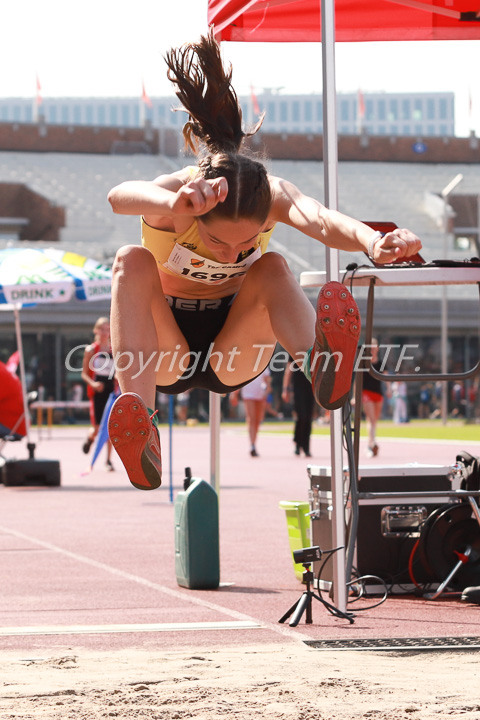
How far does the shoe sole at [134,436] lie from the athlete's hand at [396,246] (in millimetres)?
1169

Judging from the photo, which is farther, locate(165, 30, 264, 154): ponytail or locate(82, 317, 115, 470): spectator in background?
locate(82, 317, 115, 470): spectator in background

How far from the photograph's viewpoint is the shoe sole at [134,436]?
4559 mm

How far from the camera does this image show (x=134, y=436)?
4551mm

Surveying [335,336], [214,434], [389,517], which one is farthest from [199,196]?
[214,434]

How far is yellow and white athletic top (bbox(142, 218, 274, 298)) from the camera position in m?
4.92

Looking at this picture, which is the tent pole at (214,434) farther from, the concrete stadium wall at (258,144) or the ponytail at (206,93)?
the concrete stadium wall at (258,144)

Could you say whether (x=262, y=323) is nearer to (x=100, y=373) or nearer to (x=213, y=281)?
(x=213, y=281)

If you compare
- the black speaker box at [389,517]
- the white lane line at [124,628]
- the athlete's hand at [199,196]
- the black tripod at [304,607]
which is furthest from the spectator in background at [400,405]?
the athlete's hand at [199,196]

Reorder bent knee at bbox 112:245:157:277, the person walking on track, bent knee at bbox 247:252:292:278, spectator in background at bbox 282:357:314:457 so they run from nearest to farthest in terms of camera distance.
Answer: the person walking on track < bent knee at bbox 112:245:157:277 < bent knee at bbox 247:252:292:278 < spectator in background at bbox 282:357:314:457

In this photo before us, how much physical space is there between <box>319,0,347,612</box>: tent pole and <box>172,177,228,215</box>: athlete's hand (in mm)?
2222

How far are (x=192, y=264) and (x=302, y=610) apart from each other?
1.98m

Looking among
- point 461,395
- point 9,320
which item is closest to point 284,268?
point 9,320

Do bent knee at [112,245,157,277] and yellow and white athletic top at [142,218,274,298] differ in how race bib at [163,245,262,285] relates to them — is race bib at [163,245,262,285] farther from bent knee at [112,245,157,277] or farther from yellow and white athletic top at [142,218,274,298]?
bent knee at [112,245,157,277]

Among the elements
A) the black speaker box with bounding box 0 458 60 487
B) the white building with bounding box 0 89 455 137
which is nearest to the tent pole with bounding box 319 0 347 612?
the black speaker box with bounding box 0 458 60 487
